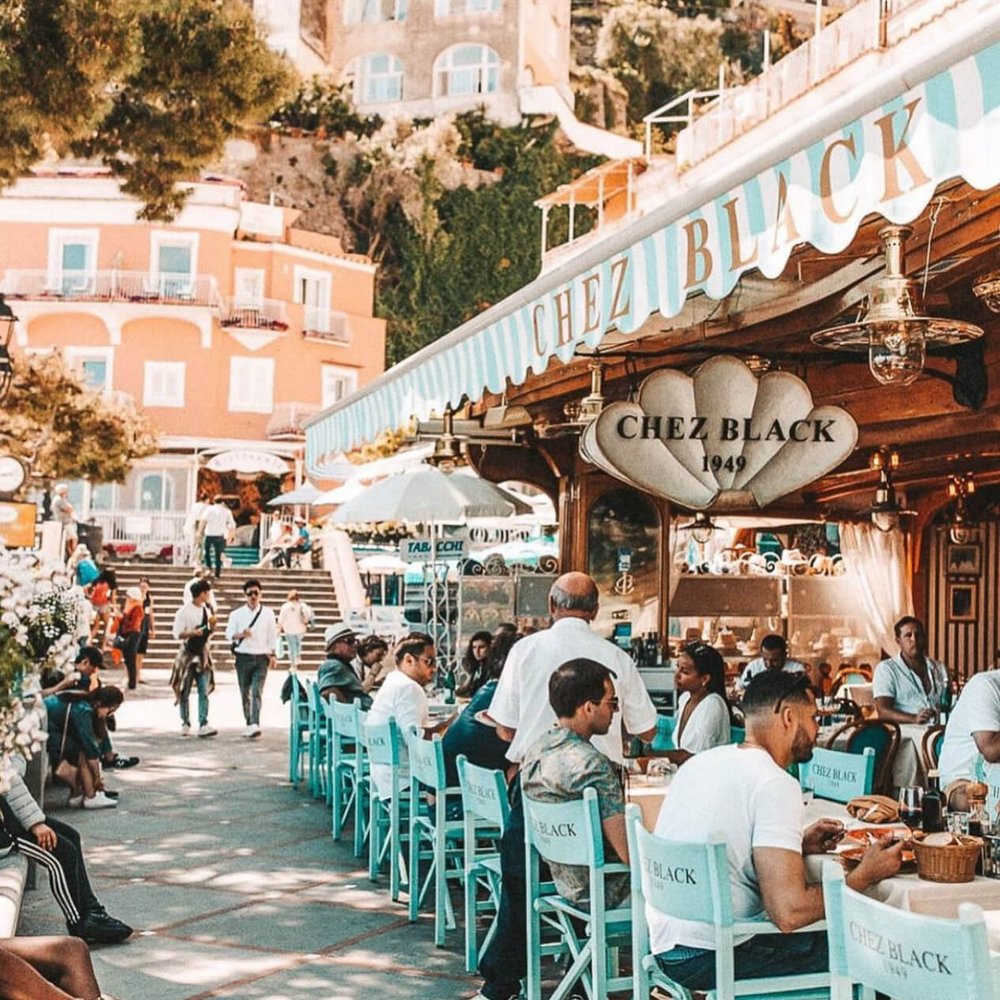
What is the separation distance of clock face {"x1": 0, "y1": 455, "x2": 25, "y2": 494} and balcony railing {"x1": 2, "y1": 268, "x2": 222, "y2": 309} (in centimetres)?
2676

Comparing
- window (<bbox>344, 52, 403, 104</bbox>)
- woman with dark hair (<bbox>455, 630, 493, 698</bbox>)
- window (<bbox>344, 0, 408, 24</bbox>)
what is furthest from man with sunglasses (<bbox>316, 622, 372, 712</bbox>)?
window (<bbox>344, 0, 408, 24</bbox>)

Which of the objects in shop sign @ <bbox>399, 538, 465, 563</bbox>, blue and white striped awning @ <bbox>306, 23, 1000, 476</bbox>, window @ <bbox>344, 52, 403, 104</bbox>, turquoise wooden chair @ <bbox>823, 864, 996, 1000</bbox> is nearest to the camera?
turquoise wooden chair @ <bbox>823, 864, 996, 1000</bbox>

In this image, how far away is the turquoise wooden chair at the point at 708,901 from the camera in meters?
3.79

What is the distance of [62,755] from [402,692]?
3.43 meters

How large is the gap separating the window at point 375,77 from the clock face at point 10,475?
45377mm

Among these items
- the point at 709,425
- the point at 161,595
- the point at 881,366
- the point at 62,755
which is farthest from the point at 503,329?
the point at 161,595

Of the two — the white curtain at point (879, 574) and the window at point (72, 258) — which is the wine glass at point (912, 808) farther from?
the window at point (72, 258)

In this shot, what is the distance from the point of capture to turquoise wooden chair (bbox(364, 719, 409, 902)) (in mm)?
7184

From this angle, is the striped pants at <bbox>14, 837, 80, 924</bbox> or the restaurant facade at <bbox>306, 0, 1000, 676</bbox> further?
the striped pants at <bbox>14, 837, 80, 924</bbox>

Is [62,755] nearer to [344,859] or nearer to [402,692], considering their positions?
[344,859]

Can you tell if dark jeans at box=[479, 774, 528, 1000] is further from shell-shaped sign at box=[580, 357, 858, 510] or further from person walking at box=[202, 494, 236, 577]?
person walking at box=[202, 494, 236, 577]

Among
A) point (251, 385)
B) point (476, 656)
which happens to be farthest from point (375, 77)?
point (476, 656)

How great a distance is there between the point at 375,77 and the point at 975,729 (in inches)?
2106

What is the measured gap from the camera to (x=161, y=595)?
26906 mm
